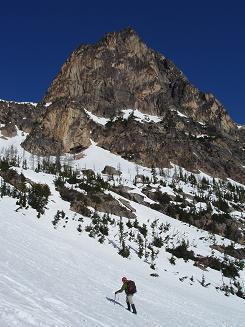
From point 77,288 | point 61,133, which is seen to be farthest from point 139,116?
point 77,288

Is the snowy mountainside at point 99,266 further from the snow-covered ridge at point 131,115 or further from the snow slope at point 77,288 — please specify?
the snow-covered ridge at point 131,115

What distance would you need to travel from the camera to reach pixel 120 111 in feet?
643

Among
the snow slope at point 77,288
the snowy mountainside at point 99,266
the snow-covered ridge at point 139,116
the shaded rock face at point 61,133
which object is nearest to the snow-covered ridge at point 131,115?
the snow-covered ridge at point 139,116

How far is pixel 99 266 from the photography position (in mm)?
30766

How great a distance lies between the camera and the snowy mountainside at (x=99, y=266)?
1554 cm

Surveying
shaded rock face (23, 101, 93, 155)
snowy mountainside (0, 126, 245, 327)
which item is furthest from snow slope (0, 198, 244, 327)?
shaded rock face (23, 101, 93, 155)

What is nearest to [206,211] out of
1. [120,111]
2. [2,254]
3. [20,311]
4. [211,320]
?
[211,320]

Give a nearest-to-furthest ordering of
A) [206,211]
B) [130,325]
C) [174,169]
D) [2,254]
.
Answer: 1. [130,325]
2. [2,254]
3. [206,211]
4. [174,169]

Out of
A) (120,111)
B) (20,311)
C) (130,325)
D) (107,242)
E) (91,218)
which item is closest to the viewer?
(20,311)

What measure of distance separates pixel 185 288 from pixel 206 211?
5117 centimetres

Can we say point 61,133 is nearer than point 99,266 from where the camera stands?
No

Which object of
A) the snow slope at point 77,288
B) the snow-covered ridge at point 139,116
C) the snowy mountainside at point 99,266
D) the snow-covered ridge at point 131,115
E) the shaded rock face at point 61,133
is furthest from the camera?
the snow-covered ridge at point 139,116

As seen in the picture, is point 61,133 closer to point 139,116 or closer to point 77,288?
point 139,116

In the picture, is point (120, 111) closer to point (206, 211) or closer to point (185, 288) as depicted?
point (206, 211)
